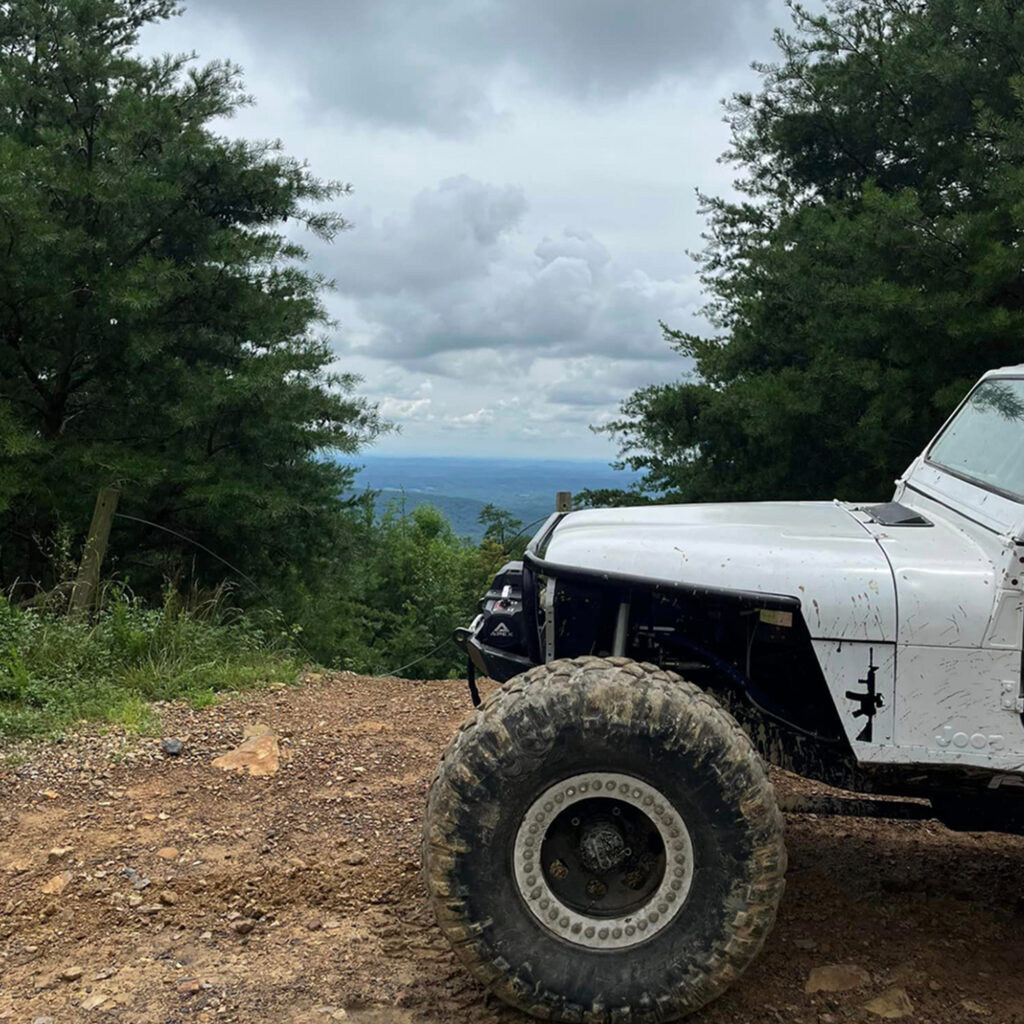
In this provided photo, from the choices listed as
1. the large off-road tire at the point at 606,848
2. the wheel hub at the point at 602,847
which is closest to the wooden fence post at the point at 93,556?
the large off-road tire at the point at 606,848

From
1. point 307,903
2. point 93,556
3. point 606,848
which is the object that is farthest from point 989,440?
point 93,556

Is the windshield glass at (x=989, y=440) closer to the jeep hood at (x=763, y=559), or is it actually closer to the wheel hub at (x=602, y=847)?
the jeep hood at (x=763, y=559)

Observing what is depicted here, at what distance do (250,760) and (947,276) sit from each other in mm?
7639

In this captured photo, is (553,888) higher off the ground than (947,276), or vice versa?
(947,276)

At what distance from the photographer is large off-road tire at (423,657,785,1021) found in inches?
99.7

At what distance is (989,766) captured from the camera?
2.60 metres

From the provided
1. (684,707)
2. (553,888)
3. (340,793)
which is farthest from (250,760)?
(684,707)

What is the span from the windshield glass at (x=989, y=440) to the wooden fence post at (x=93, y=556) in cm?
546

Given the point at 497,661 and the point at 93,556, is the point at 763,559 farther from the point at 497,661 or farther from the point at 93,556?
the point at 93,556

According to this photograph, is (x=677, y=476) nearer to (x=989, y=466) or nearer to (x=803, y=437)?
(x=803, y=437)

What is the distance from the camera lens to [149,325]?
9.80 meters

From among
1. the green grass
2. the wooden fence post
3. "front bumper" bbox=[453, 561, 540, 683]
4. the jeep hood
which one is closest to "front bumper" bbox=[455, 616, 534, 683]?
"front bumper" bbox=[453, 561, 540, 683]

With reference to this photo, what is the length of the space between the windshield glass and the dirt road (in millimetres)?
1590

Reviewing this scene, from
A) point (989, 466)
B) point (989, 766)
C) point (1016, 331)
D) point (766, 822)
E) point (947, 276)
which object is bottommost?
point (766, 822)
